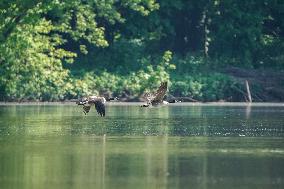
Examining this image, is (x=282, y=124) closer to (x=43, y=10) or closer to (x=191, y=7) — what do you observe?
(x=43, y=10)

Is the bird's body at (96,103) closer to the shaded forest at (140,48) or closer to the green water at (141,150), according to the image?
the green water at (141,150)

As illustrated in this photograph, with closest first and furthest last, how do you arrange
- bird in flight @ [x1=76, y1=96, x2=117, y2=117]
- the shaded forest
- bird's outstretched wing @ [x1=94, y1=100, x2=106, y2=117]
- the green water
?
the green water < bird's outstretched wing @ [x1=94, y1=100, x2=106, y2=117] < bird in flight @ [x1=76, y1=96, x2=117, y2=117] < the shaded forest

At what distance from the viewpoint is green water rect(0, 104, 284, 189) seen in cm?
2527

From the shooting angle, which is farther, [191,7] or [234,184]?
[191,7]

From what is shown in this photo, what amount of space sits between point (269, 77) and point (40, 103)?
1233cm

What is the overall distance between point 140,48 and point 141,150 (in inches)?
1469

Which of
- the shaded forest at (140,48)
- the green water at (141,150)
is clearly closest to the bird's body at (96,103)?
the green water at (141,150)

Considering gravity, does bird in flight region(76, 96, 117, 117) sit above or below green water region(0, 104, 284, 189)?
above

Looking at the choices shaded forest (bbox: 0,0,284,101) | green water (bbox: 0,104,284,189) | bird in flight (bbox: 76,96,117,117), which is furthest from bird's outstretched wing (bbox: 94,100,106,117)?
shaded forest (bbox: 0,0,284,101)

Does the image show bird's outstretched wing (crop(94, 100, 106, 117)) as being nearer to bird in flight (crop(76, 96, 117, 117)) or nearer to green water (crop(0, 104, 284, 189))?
bird in flight (crop(76, 96, 117, 117))

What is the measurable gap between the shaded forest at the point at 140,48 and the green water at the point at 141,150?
31.9ft

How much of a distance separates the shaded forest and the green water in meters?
9.72

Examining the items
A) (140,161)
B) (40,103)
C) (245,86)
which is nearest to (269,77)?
(245,86)

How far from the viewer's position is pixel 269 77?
65750 millimetres
